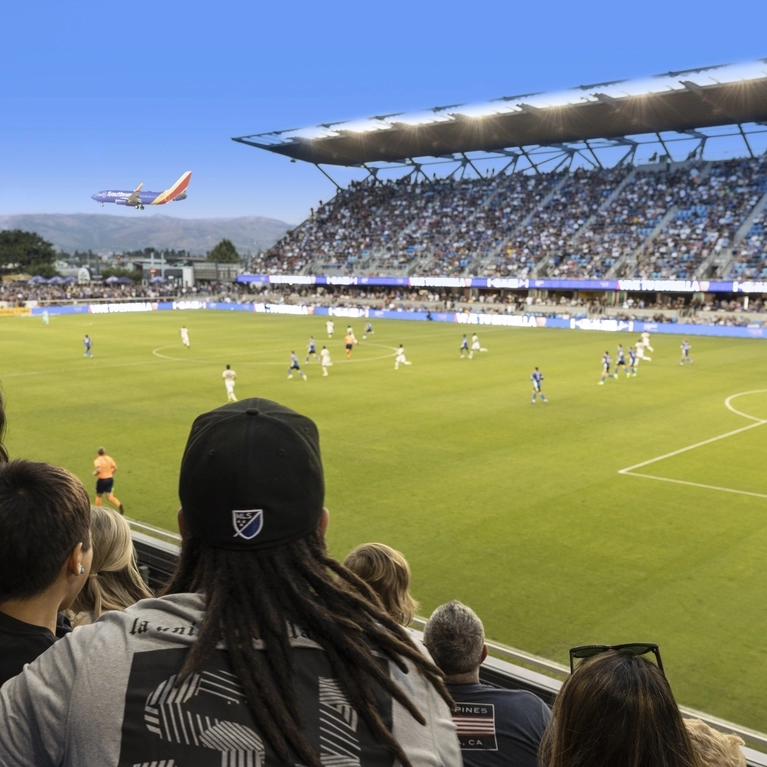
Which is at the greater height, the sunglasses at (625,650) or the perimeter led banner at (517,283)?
the perimeter led banner at (517,283)

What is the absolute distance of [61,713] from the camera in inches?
70.6

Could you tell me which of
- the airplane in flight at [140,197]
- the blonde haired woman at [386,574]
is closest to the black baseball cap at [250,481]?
the blonde haired woman at [386,574]

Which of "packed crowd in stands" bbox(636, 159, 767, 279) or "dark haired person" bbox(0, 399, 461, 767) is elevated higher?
"packed crowd in stands" bbox(636, 159, 767, 279)

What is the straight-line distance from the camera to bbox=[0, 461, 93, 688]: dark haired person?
264cm

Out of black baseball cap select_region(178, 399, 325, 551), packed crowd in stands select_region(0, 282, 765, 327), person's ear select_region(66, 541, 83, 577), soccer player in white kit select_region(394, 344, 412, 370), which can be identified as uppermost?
black baseball cap select_region(178, 399, 325, 551)

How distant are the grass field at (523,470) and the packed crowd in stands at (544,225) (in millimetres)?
28098

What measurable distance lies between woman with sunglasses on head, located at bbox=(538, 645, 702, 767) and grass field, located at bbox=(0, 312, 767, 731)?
7.12m

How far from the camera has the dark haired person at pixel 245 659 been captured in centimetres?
179

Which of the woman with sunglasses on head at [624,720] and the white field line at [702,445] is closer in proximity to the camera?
the woman with sunglasses on head at [624,720]

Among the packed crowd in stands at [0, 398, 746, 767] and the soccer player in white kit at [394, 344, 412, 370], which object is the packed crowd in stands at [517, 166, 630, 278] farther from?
the packed crowd in stands at [0, 398, 746, 767]

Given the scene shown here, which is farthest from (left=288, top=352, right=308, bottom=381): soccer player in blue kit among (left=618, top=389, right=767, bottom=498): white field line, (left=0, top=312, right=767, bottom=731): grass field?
(left=618, top=389, right=767, bottom=498): white field line

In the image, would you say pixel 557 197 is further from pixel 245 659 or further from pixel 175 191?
pixel 245 659

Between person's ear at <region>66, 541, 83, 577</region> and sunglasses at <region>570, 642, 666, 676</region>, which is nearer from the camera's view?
sunglasses at <region>570, 642, 666, 676</region>

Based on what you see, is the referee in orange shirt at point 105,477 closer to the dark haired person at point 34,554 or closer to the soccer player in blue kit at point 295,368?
the dark haired person at point 34,554
